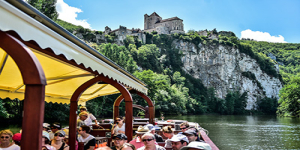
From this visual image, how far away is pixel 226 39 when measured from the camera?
89250mm

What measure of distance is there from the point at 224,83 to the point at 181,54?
18.3 meters

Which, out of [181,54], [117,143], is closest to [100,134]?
[117,143]

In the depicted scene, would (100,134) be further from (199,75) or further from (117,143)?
(199,75)

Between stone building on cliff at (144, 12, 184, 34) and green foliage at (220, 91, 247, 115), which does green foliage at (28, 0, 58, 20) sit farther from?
stone building on cliff at (144, 12, 184, 34)

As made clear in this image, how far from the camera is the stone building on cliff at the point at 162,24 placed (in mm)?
92438

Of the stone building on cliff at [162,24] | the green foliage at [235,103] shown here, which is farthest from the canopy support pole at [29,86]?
the stone building on cliff at [162,24]

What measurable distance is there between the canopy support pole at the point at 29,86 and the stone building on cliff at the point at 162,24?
9121 cm

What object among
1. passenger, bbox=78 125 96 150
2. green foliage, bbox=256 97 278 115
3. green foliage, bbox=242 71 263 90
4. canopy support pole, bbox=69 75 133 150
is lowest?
green foliage, bbox=256 97 278 115

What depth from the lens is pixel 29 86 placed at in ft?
4.71

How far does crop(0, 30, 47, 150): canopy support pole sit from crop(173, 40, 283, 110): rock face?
3248 inches

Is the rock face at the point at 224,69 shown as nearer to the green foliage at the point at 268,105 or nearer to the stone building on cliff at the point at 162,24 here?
the green foliage at the point at 268,105

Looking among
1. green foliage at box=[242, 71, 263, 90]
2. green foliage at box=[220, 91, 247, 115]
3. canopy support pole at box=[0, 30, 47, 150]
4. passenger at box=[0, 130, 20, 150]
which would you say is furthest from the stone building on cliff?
canopy support pole at box=[0, 30, 47, 150]

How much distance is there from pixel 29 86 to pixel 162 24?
9715cm

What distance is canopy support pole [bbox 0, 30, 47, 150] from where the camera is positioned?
54.7 inches
